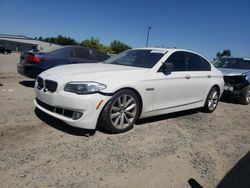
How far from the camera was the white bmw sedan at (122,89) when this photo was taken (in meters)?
3.94

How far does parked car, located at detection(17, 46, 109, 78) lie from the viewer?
24.3ft

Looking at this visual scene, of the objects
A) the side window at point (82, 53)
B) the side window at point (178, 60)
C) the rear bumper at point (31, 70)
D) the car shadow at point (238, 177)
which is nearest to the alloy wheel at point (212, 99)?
the side window at point (178, 60)

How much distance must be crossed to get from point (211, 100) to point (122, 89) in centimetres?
346

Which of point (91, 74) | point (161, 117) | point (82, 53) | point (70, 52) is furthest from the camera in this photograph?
point (82, 53)

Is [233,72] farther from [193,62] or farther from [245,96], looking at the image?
[193,62]

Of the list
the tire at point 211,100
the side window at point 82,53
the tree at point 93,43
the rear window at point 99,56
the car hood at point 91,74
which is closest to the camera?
the car hood at point 91,74

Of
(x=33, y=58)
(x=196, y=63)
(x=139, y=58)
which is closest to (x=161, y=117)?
(x=139, y=58)

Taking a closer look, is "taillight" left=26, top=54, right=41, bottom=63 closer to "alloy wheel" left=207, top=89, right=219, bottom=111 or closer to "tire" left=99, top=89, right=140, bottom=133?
"tire" left=99, top=89, right=140, bottom=133

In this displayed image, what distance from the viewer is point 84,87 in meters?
3.94

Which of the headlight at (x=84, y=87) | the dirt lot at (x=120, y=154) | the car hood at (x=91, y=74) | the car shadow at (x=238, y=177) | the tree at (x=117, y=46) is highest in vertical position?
the tree at (x=117, y=46)

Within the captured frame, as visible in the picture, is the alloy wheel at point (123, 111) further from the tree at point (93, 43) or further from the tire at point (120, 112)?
the tree at point (93, 43)

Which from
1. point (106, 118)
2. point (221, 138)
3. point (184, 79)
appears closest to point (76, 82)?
point (106, 118)

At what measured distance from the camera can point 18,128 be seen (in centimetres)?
427

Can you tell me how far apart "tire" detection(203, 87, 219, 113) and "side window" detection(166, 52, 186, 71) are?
138 cm
